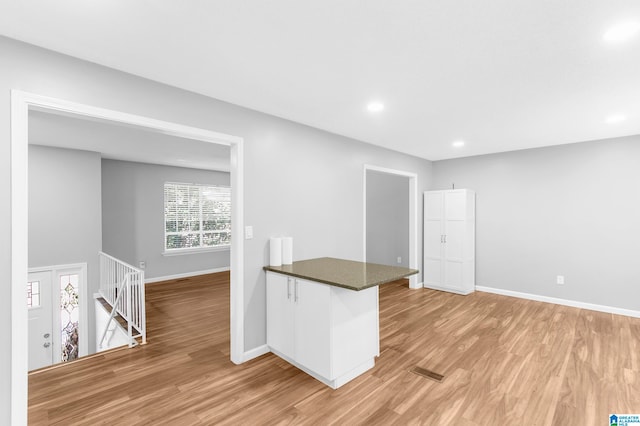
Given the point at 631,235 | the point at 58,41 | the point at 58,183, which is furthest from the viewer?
the point at 58,183

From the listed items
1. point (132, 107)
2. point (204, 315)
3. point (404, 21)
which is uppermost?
point (404, 21)

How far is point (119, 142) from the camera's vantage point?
4.47 m

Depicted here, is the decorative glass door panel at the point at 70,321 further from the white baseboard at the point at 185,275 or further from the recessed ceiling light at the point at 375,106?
the recessed ceiling light at the point at 375,106

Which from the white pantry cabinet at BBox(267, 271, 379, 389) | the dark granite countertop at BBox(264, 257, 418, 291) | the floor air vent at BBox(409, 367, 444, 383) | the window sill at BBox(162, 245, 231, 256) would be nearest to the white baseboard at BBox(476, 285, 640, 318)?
the floor air vent at BBox(409, 367, 444, 383)

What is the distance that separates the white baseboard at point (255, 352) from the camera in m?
2.94

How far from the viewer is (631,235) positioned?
415cm

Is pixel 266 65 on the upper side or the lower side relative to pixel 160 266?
upper

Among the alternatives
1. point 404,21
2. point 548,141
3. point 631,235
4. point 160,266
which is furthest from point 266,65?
point 160,266

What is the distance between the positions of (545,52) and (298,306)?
Result: 8.83 feet

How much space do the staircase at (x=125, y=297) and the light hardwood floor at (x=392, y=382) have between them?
0.25m

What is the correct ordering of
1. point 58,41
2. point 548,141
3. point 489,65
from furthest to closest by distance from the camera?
point 548,141, point 489,65, point 58,41

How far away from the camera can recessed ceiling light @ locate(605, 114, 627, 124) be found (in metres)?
3.32

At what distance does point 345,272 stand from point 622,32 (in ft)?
8.16

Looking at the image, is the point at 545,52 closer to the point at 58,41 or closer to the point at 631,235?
the point at 58,41
